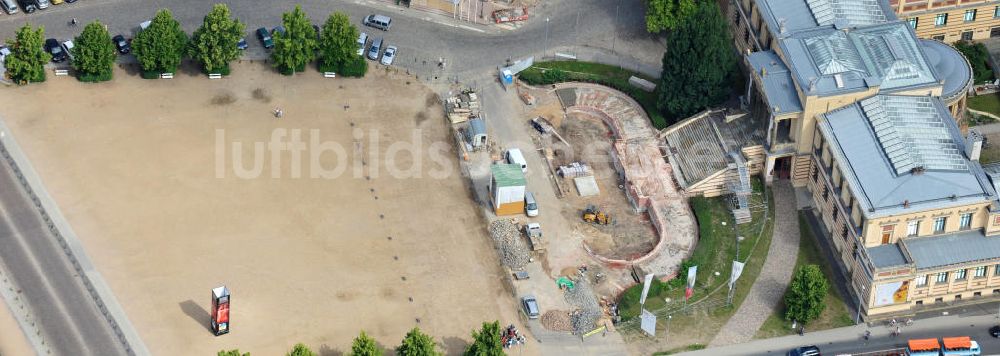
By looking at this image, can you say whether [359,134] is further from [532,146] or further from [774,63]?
[774,63]

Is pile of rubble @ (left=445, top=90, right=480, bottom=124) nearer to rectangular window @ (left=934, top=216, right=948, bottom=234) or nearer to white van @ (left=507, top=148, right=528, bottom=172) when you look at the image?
white van @ (left=507, top=148, right=528, bottom=172)

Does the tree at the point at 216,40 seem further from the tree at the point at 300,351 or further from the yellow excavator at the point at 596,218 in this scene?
the tree at the point at 300,351

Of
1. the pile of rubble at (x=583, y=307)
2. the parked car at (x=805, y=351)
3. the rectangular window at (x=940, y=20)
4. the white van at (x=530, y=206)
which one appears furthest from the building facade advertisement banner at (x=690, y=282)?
the rectangular window at (x=940, y=20)

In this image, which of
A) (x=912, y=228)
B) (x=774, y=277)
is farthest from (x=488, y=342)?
(x=912, y=228)

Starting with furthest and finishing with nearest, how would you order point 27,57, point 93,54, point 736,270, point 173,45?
point 173,45
point 93,54
point 27,57
point 736,270

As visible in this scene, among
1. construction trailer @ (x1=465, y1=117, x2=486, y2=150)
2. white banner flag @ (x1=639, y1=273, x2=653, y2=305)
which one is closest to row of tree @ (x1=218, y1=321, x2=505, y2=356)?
white banner flag @ (x1=639, y1=273, x2=653, y2=305)

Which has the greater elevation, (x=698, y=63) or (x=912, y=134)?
(x=912, y=134)

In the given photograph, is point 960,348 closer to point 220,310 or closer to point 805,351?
point 805,351
